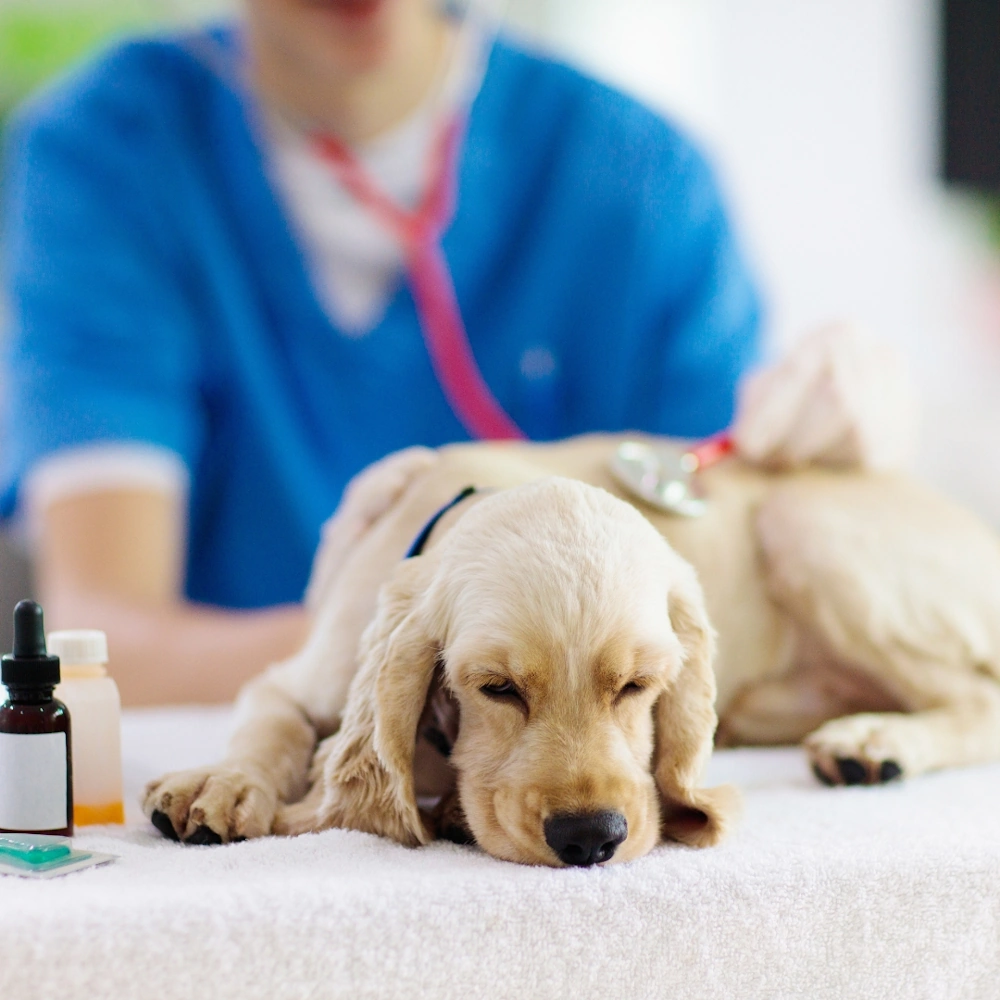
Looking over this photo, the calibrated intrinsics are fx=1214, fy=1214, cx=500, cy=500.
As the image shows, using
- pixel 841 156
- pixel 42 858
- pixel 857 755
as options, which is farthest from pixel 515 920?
pixel 841 156

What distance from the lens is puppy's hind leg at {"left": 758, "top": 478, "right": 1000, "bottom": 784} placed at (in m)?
1.29

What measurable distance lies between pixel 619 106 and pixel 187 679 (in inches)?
51.7

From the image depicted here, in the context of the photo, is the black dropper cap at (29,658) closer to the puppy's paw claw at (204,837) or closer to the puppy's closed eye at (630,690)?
the puppy's paw claw at (204,837)

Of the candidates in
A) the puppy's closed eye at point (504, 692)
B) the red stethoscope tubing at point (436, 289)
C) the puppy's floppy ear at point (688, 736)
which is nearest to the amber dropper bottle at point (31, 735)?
the puppy's closed eye at point (504, 692)

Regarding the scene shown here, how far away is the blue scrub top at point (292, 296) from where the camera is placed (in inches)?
79.4

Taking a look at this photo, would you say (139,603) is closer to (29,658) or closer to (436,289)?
(436,289)

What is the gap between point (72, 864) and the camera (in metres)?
0.81

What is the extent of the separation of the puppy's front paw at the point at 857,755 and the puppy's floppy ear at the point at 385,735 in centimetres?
43

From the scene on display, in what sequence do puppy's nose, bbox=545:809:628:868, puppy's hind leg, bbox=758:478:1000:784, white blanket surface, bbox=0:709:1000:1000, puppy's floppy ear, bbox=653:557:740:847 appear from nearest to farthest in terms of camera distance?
white blanket surface, bbox=0:709:1000:1000
puppy's nose, bbox=545:809:628:868
puppy's floppy ear, bbox=653:557:740:847
puppy's hind leg, bbox=758:478:1000:784

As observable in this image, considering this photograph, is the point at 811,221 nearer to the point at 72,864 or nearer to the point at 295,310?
the point at 295,310

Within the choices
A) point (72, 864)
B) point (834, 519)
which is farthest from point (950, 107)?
point (72, 864)

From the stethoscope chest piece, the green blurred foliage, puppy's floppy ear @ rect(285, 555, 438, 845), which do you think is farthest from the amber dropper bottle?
the green blurred foliage

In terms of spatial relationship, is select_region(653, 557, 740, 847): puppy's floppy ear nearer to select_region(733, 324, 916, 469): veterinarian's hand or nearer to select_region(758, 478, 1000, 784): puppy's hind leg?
select_region(758, 478, 1000, 784): puppy's hind leg

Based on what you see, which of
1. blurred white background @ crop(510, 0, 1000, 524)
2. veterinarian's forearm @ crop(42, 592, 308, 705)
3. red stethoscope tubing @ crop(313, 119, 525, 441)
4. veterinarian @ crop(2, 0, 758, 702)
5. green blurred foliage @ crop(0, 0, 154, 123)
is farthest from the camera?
blurred white background @ crop(510, 0, 1000, 524)
